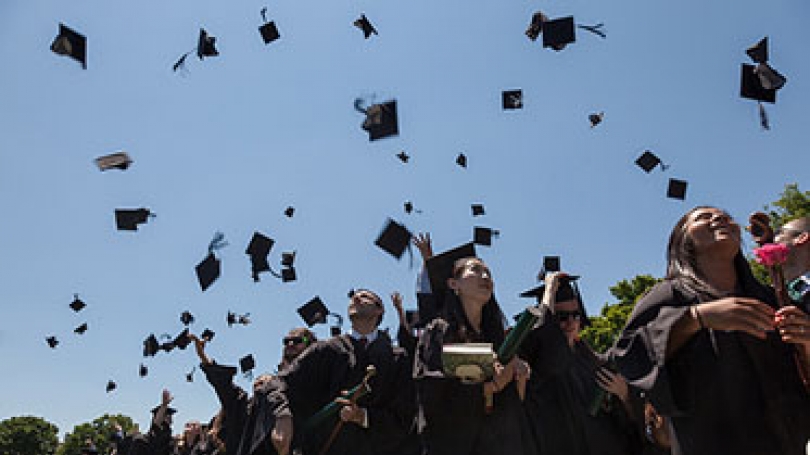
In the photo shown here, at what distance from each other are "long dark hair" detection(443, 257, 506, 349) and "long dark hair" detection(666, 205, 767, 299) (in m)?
1.42

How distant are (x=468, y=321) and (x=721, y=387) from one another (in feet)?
6.11

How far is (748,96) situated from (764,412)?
4.42 metres

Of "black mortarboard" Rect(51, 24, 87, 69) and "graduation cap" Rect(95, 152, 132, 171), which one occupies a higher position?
"black mortarboard" Rect(51, 24, 87, 69)

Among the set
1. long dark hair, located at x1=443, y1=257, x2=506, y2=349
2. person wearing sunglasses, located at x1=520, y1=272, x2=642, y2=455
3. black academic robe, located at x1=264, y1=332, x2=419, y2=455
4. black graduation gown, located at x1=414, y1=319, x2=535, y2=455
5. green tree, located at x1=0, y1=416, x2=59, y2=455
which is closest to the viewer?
black graduation gown, located at x1=414, y1=319, x2=535, y2=455

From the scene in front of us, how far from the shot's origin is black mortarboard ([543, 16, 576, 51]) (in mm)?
7777

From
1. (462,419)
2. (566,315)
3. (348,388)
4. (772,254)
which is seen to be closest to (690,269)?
(772,254)

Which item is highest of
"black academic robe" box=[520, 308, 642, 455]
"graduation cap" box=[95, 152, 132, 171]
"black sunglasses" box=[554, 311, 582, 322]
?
"graduation cap" box=[95, 152, 132, 171]

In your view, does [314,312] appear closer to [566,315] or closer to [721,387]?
[566,315]

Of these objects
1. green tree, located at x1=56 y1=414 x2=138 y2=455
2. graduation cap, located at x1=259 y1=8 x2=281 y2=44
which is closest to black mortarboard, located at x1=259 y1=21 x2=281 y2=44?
graduation cap, located at x1=259 y1=8 x2=281 y2=44

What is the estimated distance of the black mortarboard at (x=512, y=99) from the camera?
957cm

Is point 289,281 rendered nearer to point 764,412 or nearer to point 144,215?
point 144,215

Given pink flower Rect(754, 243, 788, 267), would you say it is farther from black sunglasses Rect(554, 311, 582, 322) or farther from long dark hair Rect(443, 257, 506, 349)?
black sunglasses Rect(554, 311, 582, 322)

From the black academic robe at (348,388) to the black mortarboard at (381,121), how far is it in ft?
10.2

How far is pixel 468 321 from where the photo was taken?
414 cm
